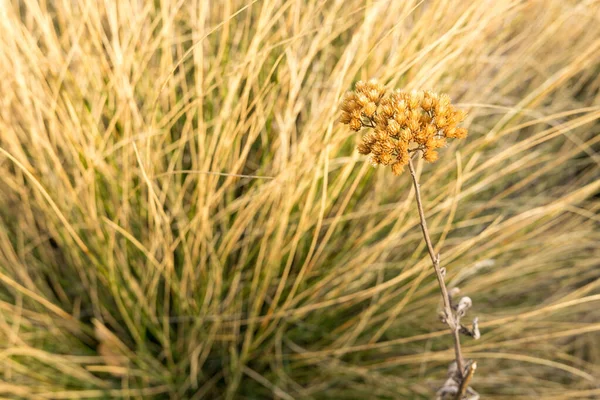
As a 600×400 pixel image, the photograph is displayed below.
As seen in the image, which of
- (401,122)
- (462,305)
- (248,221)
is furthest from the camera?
(248,221)

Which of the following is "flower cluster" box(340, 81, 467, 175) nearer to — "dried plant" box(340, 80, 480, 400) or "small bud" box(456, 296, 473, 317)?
"dried plant" box(340, 80, 480, 400)

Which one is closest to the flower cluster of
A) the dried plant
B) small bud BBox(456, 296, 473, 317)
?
the dried plant

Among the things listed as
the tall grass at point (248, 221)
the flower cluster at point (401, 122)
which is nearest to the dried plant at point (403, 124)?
the flower cluster at point (401, 122)

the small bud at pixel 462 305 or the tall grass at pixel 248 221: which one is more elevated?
the tall grass at pixel 248 221

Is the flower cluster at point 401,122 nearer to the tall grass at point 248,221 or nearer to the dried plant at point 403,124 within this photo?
the dried plant at point 403,124

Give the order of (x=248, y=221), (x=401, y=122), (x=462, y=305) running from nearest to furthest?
1. (x=401, y=122)
2. (x=462, y=305)
3. (x=248, y=221)

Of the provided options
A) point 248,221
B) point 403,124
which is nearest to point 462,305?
point 403,124

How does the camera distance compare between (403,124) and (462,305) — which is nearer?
(403,124)

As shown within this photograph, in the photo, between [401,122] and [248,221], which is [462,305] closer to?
[401,122]
